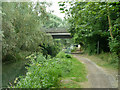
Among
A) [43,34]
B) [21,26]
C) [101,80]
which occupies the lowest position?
[101,80]

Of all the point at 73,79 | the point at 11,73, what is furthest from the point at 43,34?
the point at 73,79

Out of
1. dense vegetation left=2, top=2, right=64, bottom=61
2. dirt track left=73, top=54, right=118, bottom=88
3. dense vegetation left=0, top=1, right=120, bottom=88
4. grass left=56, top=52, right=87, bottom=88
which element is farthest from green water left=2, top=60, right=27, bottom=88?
dirt track left=73, top=54, right=118, bottom=88

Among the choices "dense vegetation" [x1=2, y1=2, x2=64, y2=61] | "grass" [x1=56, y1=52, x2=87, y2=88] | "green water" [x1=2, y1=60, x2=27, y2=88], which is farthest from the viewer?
"dense vegetation" [x1=2, y1=2, x2=64, y2=61]

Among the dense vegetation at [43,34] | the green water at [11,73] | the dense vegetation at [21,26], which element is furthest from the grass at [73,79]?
the dense vegetation at [21,26]

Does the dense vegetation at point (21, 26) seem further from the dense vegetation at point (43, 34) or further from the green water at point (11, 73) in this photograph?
the green water at point (11, 73)

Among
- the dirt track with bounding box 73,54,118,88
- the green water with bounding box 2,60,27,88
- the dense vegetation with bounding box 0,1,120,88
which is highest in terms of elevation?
the dense vegetation with bounding box 0,1,120,88

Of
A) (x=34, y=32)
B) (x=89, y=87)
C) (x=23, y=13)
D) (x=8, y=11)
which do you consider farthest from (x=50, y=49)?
(x=89, y=87)

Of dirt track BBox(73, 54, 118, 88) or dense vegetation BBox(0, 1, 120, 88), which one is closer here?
dirt track BBox(73, 54, 118, 88)

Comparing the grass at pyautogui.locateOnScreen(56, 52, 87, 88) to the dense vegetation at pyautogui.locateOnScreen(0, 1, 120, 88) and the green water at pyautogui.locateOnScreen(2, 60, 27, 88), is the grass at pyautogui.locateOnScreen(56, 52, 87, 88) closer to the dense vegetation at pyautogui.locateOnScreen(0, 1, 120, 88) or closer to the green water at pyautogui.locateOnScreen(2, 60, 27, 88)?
the dense vegetation at pyautogui.locateOnScreen(0, 1, 120, 88)

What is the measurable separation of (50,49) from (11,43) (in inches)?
522

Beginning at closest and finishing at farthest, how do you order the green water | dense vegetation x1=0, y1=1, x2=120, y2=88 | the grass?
1. the grass
2. dense vegetation x1=0, y1=1, x2=120, y2=88
3. the green water

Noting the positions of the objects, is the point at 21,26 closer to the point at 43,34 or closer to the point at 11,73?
the point at 11,73

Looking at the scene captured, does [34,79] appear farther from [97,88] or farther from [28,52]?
[28,52]

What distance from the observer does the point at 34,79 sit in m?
4.92
